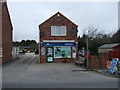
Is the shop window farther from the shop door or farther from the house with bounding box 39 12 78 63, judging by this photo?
the shop door

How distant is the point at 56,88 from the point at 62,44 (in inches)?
637

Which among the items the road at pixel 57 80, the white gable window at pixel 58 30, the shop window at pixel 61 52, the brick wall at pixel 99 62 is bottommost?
the road at pixel 57 80

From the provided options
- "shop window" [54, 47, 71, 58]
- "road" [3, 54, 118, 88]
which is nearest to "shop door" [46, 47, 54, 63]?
"shop window" [54, 47, 71, 58]

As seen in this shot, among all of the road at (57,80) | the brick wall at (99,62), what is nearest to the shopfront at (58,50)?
the brick wall at (99,62)

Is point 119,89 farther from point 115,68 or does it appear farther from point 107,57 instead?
point 107,57

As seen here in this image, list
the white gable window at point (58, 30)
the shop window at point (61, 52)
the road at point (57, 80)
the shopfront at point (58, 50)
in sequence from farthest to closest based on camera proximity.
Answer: the white gable window at point (58, 30), the shop window at point (61, 52), the shopfront at point (58, 50), the road at point (57, 80)

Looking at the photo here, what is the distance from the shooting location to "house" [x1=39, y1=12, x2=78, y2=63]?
78.1 feet

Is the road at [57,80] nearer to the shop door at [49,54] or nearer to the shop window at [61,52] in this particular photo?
the shop door at [49,54]

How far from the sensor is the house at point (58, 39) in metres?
23.8

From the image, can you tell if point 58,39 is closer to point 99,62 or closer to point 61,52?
point 61,52

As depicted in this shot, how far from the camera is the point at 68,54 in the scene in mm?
24219

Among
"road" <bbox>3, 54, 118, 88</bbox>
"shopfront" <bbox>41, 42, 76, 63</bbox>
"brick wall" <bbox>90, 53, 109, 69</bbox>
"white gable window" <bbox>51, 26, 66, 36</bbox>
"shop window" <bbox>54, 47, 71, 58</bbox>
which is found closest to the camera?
"road" <bbox>3, 54, 118, 88</bbox>

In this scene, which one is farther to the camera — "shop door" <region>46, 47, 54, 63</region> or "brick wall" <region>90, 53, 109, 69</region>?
"shop door" <region>46, 47, 54, 63</region>

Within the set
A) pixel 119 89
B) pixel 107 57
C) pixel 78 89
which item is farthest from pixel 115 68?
pixel 78 89
